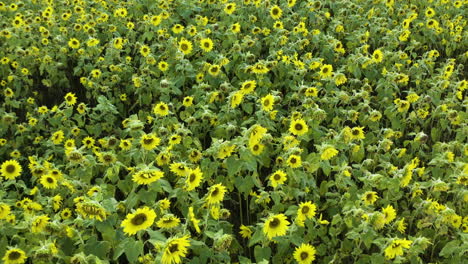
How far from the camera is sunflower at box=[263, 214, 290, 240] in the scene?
2.50 m

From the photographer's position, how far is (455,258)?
8.83 feet

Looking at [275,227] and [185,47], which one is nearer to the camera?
[275,227]

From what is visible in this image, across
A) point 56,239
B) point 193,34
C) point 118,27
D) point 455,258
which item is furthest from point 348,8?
point 56,239

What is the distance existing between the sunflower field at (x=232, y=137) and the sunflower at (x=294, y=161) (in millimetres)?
42

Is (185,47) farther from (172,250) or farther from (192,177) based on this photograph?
(172,250)

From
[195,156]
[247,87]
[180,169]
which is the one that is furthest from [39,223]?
[247,87]

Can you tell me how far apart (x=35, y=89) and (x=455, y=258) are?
4.24m

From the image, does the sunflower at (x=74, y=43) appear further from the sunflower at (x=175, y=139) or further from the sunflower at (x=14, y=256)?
the sunflower at (x=14, y=256)

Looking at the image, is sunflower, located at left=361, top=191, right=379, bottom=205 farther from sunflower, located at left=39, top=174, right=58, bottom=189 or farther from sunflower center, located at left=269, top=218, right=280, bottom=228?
sunflower, located at left=39, top=174, right=58, bottom=189

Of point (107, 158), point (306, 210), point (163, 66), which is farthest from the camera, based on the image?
point (163, 66)

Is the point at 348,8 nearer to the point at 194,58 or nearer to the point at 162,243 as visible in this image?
the point at 194,58

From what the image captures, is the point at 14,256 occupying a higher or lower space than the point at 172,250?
lower

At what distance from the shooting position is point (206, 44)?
479 centimetres

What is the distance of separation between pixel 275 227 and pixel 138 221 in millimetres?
696
